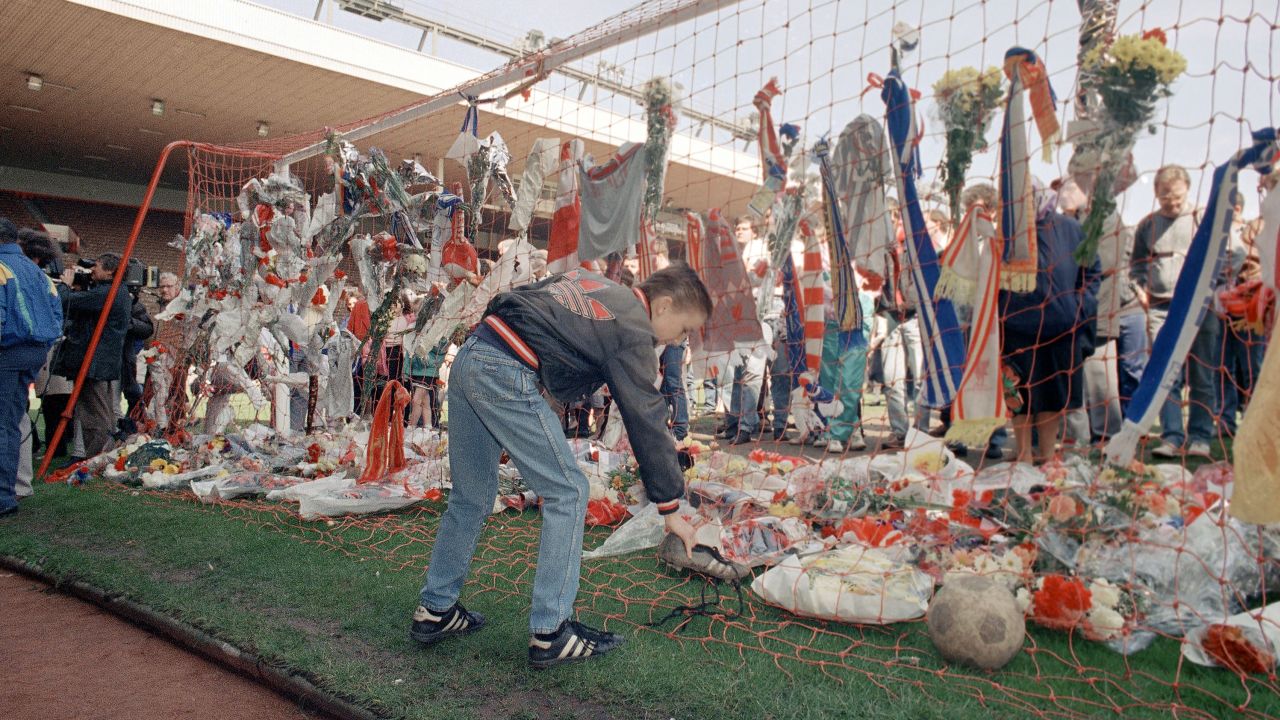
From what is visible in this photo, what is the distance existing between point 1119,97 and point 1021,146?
0.41m

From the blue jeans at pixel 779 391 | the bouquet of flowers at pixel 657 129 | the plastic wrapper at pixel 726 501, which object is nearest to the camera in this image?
the plastic wrapper at pixel 726 501

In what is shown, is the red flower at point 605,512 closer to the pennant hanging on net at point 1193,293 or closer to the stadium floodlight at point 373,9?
the pennant hanging on net at point 1193,293

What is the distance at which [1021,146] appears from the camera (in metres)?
3.11

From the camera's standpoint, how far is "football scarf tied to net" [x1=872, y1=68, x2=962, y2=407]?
343 centimetres

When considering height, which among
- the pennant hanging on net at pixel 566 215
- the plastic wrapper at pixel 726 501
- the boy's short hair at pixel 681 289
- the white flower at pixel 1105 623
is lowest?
the white flower at pixel 1105 623

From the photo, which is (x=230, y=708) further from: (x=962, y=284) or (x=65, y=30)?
(x=65, y=30)

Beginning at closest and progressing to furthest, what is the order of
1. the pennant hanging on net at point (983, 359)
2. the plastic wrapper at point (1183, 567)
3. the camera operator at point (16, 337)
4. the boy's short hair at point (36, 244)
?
the plastic wrapper at point (1183, 567) → the pennant hanging on net at point (983, 359) → the camera operator at point (16, 337) → the boy's short hair at point (36, 244)

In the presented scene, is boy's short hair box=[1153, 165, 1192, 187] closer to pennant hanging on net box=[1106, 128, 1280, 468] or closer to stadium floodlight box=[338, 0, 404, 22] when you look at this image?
pennant hanging on net box=[1106, 128, 1280, 468]

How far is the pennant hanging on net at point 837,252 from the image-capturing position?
12.6 feet

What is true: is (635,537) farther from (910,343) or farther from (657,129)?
(910,343)

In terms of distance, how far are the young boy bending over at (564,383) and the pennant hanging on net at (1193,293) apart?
1476 mm

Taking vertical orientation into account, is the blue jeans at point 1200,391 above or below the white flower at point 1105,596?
above

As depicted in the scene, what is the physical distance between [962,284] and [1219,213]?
930 mm

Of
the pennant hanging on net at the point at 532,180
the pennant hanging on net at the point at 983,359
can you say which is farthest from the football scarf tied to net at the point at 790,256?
the pennant hanging on net at the point at 532,180
